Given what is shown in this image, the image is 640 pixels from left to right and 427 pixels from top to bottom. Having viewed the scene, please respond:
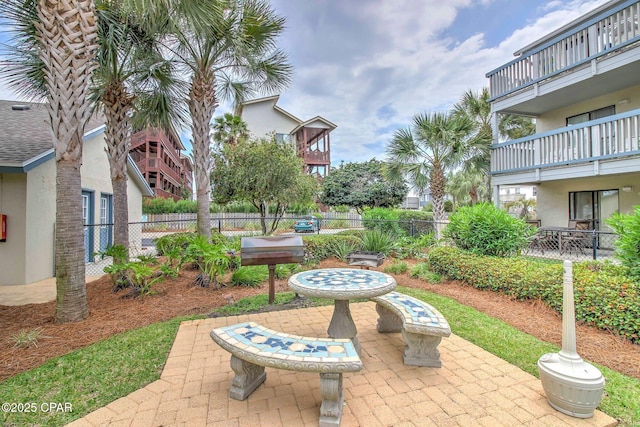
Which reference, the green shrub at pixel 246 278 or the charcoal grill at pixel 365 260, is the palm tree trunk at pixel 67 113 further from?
the charcoal grill at pixel 365 260

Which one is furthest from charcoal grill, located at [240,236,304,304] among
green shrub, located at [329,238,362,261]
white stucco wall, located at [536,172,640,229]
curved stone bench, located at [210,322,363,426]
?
white stucco wall, located at [536,172,640,229]

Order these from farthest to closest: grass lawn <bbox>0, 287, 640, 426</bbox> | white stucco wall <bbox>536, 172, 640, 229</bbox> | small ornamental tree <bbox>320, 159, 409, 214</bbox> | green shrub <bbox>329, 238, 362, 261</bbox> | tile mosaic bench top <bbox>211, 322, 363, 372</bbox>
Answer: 1. small ornamental tree <bbox>320, 159, 409, 214</bbox>
2. white stucco wall <bbox>536, 172, 640, 229</bbox>
3. green shrub <bbox>329, 238, 362, 261</bbox>
4. grass lawn <bbox>0, 287, 640, 426</bbox>
5. tile mosaic bench top <bbox>211, 322, 363, 372</bbox>

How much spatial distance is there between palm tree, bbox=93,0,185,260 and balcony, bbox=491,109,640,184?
36.2 feet

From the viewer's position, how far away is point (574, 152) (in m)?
8.55

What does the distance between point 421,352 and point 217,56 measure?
6.84m

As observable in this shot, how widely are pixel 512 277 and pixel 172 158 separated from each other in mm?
40208

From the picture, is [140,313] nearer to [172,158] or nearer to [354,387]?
[354,387]

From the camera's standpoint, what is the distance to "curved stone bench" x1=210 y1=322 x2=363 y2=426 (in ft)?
6.63

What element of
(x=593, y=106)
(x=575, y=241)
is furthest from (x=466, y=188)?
(x=575, y=241)

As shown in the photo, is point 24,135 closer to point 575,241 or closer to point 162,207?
point 575,241

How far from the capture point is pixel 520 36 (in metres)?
11.0

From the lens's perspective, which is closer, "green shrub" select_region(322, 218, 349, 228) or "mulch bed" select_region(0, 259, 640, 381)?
"mulch bed" select_region(0, 259, 640, 381)

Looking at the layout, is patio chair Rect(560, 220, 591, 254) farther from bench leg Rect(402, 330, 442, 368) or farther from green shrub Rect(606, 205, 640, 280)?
bench leg Rect(402, 330, 442, 368)

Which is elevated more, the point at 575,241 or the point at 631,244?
the point at 631,244
